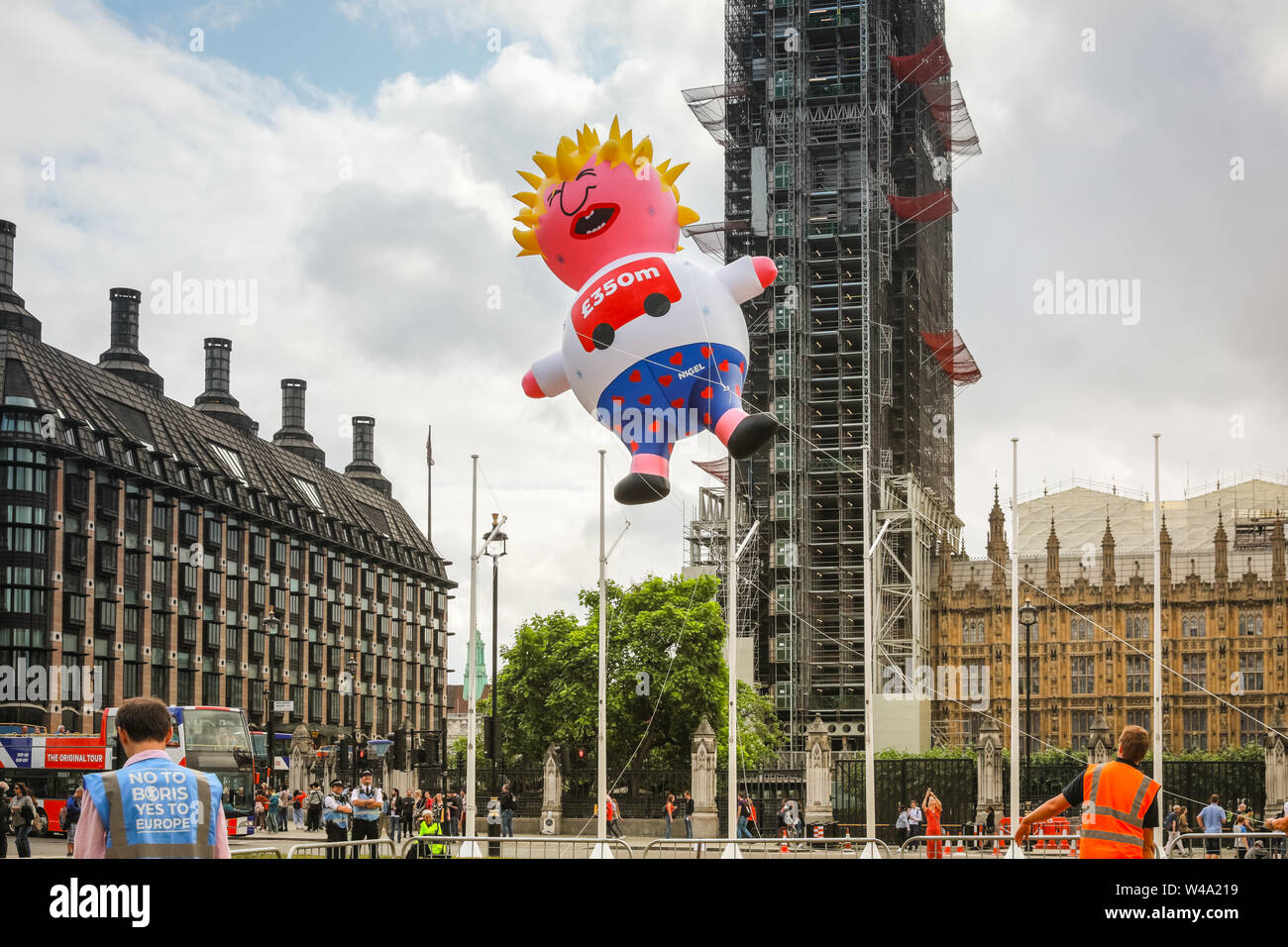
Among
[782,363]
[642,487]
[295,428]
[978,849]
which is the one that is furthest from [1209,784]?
[295,428]

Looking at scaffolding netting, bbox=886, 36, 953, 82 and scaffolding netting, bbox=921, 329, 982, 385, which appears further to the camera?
scaffolding netting, bbox=921, 329, 982, 385

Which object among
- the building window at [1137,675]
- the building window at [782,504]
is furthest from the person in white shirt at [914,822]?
the building window at [1137,675]

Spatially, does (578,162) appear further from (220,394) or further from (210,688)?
(220,394)

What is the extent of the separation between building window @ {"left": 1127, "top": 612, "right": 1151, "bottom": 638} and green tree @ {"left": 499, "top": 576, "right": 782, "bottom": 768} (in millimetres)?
32624

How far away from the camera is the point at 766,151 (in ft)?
235

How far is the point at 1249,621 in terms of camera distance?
81.3 metres

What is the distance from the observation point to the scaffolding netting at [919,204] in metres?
72.8

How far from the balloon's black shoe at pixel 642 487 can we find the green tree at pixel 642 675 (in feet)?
114

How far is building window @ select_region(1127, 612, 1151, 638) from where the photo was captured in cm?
8181

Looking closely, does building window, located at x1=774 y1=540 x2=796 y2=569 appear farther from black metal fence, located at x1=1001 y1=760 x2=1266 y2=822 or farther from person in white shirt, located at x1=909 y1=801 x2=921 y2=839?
person in white shirt, located at x1=909 y1=801 x2=921 y2=839

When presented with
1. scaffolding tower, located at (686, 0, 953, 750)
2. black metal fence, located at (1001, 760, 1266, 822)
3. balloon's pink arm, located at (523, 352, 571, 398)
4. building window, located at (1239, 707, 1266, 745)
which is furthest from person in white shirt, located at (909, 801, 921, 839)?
building window, located at (1239, 707, 1266, 745)

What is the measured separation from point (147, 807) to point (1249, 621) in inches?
3231
